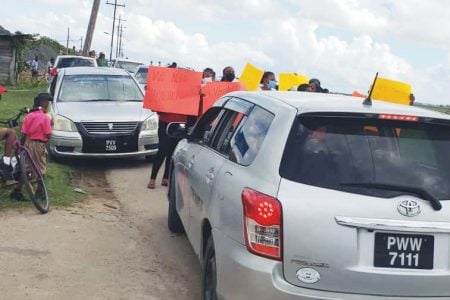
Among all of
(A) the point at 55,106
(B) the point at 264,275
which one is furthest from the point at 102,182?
(B) the point at 264,275

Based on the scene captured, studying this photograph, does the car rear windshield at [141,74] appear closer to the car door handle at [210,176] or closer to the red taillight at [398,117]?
the car door handle at [210,176]

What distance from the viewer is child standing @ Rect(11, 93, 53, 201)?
25.3 feet

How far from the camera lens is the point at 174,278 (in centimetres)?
551

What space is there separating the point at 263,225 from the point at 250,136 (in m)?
0.90

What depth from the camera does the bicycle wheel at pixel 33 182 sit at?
735cm

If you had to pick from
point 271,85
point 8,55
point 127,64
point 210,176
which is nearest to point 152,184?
point 210,176

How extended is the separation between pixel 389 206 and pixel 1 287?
10.9ft

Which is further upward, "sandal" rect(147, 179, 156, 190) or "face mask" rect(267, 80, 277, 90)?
"face mask" rect(267, 80, 277, 90)

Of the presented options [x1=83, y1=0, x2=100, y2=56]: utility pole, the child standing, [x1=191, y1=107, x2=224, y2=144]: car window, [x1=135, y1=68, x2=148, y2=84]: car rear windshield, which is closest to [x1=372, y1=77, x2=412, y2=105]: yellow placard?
[x1=191, y1=107, x2=224, y2=144]: car window

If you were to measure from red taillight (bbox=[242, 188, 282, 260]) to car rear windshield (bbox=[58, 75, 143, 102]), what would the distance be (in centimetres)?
850

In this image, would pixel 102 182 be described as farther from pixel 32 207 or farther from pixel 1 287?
pixel 1 287

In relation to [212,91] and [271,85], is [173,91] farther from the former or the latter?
[271,85]

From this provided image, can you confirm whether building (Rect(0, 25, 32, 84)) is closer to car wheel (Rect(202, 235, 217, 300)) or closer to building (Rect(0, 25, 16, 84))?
building (Rect(0, 25, 16, 84))

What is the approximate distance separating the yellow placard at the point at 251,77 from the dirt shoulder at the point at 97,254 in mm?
4175
